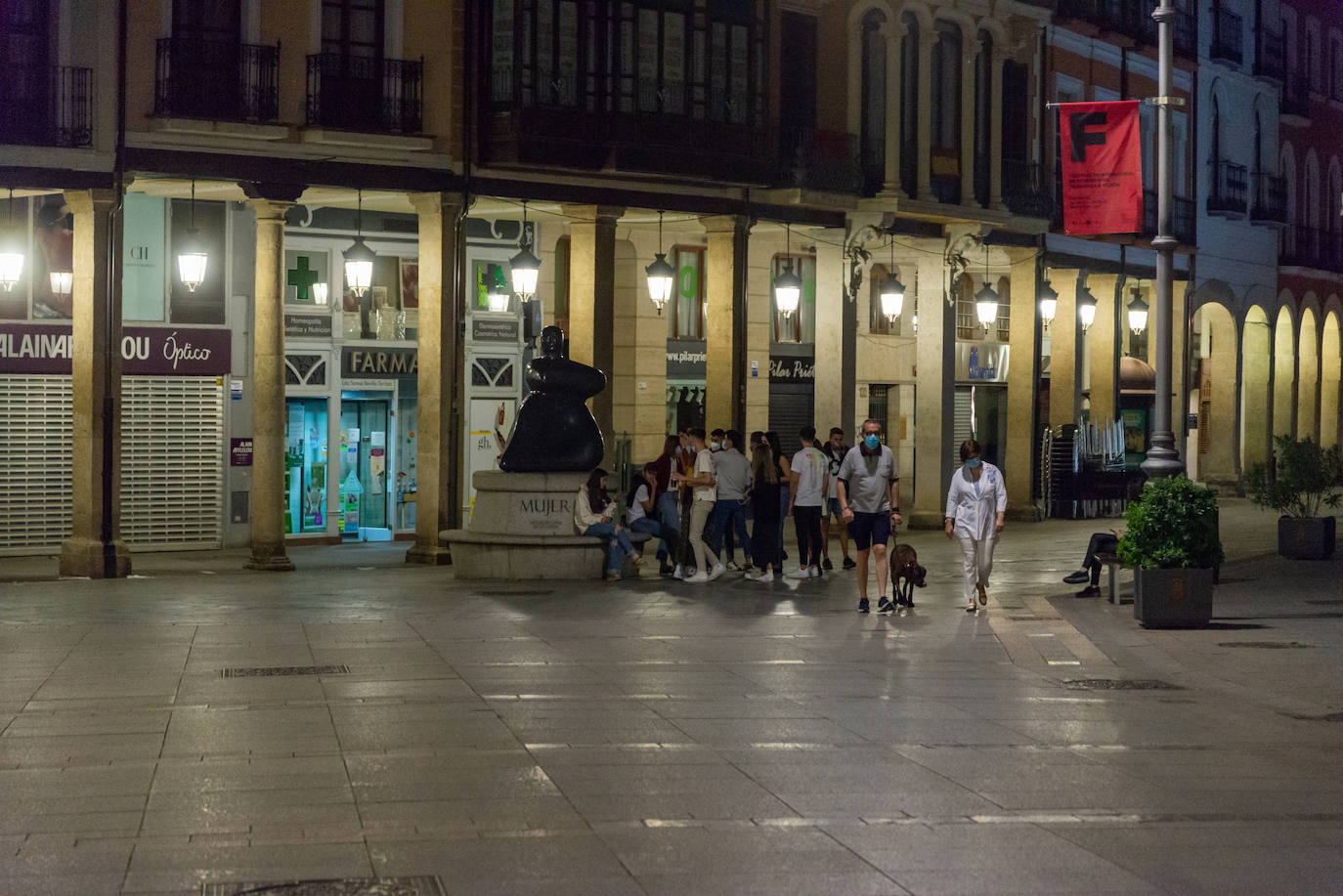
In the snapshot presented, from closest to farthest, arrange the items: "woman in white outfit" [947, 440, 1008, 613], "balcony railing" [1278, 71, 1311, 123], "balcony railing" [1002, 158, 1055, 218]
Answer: "woman in white outfit" [947, 440, 1008, 613]
"balcony railing" [1002, 158, 1055, 218]
"balcony railing" [1278, 71, 1311, 123]

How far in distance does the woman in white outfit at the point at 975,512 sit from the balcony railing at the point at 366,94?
1086cm

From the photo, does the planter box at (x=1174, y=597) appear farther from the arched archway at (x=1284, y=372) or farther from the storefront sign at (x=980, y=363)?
the arched archway at (x=1284, y=372)

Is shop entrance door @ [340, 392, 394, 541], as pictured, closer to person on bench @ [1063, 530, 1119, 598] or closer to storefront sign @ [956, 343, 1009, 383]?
person on bench @ [1063, 530, 1119, 598]

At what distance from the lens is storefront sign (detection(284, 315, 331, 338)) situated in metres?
29.1

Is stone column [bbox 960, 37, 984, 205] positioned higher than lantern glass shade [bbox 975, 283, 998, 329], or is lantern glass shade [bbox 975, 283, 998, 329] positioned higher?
stone column [bbox 960, 37, 984, 205]

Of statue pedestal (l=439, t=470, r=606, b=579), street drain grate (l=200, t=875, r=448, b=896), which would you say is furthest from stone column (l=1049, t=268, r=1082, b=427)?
street drain grate (l=200, t=875, r=448, b=896)

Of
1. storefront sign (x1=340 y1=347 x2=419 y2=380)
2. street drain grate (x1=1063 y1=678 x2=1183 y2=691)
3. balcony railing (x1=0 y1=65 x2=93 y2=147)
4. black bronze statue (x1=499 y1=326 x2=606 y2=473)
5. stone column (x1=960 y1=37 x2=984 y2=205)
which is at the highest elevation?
stone column (x1=960 y1=37 x2=984 y2=205)

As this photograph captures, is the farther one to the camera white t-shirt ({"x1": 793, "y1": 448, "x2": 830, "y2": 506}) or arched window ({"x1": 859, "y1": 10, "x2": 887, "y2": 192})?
arched window ({"x1": 859, "y1": 10, "x2": 887, "y2": 192})

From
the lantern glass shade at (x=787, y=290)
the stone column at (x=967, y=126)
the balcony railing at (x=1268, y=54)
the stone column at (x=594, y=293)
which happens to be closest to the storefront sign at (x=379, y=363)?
the stone column at (x=594, y=293)

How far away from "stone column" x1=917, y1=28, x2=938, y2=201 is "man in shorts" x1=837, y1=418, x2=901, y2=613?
14.5 metres

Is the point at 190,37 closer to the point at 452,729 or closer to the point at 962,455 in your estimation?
the point at 962,455

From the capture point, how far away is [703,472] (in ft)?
72.0

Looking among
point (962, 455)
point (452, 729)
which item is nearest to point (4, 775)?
point (452, 729)

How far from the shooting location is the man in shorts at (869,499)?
61.7 feet
